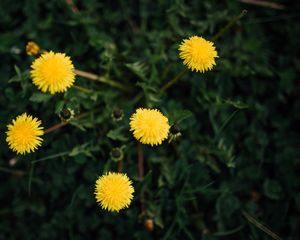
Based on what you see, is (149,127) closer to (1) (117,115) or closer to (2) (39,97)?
(1) (117,115)

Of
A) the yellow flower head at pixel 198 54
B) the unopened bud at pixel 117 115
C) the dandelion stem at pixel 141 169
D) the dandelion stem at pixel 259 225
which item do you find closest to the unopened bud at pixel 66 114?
the unopened bud at pixel 117 115

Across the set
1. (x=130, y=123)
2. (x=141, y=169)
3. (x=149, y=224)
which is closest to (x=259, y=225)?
(x=149, y=224)

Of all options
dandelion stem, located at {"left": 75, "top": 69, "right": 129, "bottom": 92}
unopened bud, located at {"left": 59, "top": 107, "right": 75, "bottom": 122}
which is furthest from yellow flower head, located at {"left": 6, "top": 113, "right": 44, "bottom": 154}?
dandelion stem, located at {"left": 75, "top": 69, "right": 129, "bottom": 92}

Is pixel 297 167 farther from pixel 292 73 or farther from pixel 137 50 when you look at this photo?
pixel 137 50

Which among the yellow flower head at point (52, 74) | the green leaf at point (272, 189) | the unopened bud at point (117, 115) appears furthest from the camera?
the green leaf at point (272, 189)

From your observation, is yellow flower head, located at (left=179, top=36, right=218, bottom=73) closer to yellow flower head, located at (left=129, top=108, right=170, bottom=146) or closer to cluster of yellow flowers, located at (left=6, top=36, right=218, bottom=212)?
cluster of yellow flowers, located at (left=6, top=36, right=218, bottom=212)

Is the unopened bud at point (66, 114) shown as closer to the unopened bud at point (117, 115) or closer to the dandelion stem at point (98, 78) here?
the unopened bud at point (117, 115)

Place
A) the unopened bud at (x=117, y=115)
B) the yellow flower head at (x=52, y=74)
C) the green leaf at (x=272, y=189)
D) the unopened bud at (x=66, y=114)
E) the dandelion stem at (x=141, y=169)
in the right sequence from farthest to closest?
the green leaf at (x=272, y=189) → the dandelion stem at (x=141, y=169) → the unopened bud at (x=117, y=115) → the unopened bud at (x=66, y=114) → the yellow flower head at (x=52, y=74)
